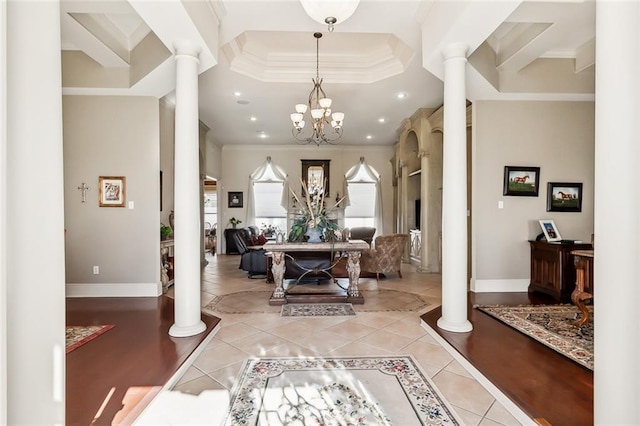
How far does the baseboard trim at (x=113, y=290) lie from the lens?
4.45 metres

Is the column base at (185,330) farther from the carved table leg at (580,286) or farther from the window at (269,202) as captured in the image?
the window at (269,202)

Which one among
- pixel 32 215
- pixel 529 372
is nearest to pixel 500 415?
pixel 529 372

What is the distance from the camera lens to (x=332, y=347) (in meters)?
2.82

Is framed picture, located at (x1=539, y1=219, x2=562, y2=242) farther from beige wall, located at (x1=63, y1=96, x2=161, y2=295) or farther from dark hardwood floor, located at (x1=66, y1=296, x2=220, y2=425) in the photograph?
beige wall, located at (x1=63, y1=96, x2=161, y2=295)

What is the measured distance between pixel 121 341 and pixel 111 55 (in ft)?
10.9

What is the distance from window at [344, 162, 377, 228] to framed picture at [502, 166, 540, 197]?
496cm

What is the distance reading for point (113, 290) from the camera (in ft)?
14.7

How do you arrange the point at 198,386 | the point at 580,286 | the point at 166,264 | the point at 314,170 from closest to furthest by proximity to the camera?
the point at 198,386 → the point at 580,286 → the point at 166,264 → the point at 314,170

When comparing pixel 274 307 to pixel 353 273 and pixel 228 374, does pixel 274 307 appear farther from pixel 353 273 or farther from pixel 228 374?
pixel 228 374

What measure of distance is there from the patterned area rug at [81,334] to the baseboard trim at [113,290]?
1.25m

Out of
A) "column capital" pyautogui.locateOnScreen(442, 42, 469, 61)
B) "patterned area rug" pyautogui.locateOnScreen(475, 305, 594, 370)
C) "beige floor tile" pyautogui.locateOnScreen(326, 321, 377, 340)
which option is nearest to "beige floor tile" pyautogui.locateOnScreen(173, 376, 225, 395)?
"beige floor tile" pyautogui.locateOnScreen(326, 321, 377, 340)

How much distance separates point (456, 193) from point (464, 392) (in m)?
1.74

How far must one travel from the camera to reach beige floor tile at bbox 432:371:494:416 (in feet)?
6.47

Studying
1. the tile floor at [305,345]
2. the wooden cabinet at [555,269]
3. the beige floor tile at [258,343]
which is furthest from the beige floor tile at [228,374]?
the wooden cabinet at [555,269]
